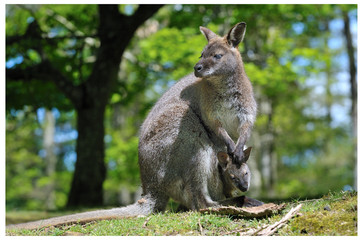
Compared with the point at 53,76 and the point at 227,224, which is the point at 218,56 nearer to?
the point at 227,224

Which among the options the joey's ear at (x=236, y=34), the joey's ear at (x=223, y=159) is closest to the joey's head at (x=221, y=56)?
the joey's ear at (x=236, y=34)

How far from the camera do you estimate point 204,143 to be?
532 centimetres

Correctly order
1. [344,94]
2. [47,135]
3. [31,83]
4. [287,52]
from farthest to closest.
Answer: [47,135] → [344,94] → [287,52] → [31,83]

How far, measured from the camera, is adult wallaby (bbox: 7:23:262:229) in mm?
5211

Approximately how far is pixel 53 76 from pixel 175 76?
13.2 ft

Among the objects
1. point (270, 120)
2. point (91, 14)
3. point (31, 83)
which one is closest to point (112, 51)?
point (31, 83)

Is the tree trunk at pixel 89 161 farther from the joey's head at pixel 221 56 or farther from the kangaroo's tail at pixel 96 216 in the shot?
the joey's head at pixel 221 56

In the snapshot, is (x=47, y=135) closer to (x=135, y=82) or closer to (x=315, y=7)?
(x=135, y=82)

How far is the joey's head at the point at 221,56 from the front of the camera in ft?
16.7

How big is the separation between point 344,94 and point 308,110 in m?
2.50

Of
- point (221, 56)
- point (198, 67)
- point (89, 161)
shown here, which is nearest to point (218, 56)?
point (221, 56)

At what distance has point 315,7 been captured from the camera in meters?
13.1

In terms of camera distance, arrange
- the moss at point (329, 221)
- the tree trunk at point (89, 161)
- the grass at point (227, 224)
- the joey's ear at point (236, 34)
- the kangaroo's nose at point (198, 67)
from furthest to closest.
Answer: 1. the tree trunk at point (89, 161)
2. the joey's ear at point (236, 34)
3. the kangaroo's nose at point (198, 67)
4. the grass at point (227, 224)
5. the moss at point (329, 221)

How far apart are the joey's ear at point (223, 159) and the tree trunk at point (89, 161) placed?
622 centimetres
